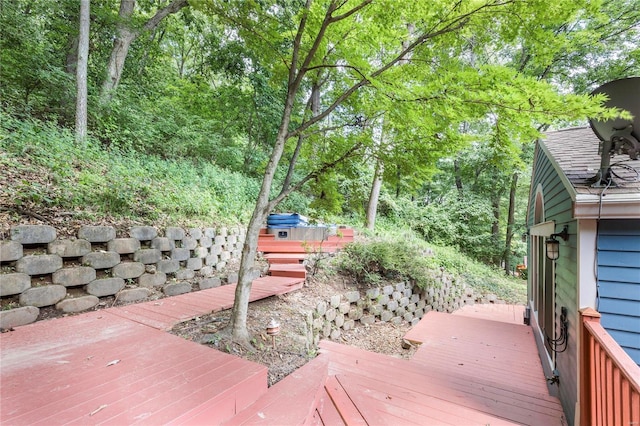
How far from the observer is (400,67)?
3.20m

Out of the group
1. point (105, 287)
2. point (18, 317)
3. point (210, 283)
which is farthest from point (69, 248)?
point (210, 283)

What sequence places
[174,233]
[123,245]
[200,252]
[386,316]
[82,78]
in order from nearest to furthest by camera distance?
1. [123,245]
2. [174,233]
3. [200,252]
4. [82,78]
5. [386,316]

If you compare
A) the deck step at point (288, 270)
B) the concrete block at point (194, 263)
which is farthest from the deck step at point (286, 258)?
the concrete block at point (194, 263)

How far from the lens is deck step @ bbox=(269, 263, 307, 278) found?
16.2 ft

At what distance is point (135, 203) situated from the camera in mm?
4125

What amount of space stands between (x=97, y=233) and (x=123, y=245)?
294mm

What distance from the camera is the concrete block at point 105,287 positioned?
313cm

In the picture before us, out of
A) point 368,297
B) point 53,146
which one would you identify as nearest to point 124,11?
point 53,146

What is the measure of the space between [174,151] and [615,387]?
7639 mm

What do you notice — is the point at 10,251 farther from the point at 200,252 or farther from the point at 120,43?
the point at 120,43

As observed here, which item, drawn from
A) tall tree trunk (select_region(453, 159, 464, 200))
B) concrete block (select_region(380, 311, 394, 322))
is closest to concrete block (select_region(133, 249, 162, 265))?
concrete block (select_region(380, 311, 394, 322))

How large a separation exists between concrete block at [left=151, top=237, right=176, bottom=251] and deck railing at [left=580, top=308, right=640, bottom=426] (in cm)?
432

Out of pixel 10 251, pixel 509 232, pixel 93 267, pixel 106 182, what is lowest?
pixel 93 267

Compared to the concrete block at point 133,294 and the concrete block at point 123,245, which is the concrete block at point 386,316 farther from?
the concrete block at point 123,245
